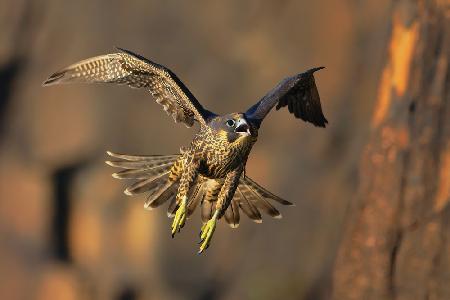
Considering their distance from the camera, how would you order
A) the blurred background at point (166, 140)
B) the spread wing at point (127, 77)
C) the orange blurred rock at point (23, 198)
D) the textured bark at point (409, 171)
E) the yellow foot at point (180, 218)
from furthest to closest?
the orange blurred rock at point (23, 198) → the blurred background at point (166, 140) → the textured bark at point (409, 171) → the spread wing at point (127, 77) → the yellow foot at point (180, 218)

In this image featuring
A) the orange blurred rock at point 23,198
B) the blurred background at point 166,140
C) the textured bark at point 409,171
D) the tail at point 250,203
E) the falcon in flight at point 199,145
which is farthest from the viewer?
the orange blurred rock at point 23,198

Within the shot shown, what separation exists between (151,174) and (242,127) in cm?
118

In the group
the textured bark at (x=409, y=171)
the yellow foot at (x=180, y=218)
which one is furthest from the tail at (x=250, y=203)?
the textured bark at (x=409, y=171)

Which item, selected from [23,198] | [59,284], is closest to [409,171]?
[59,284]

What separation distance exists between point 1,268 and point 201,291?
5.63ft

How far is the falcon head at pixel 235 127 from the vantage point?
19.5ft

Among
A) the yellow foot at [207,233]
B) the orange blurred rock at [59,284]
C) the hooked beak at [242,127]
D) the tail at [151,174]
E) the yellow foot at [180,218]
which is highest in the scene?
the hooked beak at [242,127]

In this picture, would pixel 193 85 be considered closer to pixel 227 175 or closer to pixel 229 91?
pixel 229 91

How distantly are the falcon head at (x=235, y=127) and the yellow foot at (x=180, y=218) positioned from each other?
0.38 meters

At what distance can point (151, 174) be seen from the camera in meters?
7.01

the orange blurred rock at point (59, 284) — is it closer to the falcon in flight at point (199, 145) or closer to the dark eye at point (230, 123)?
the falcon in flight at point (199, 145)

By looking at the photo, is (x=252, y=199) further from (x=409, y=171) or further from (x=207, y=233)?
(x=409, y=171)

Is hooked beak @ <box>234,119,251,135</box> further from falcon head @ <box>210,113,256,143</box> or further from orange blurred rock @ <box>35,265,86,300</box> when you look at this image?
orange blurred rock @ <box>35,265,86,300</box>

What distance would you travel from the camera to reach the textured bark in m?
10.3
